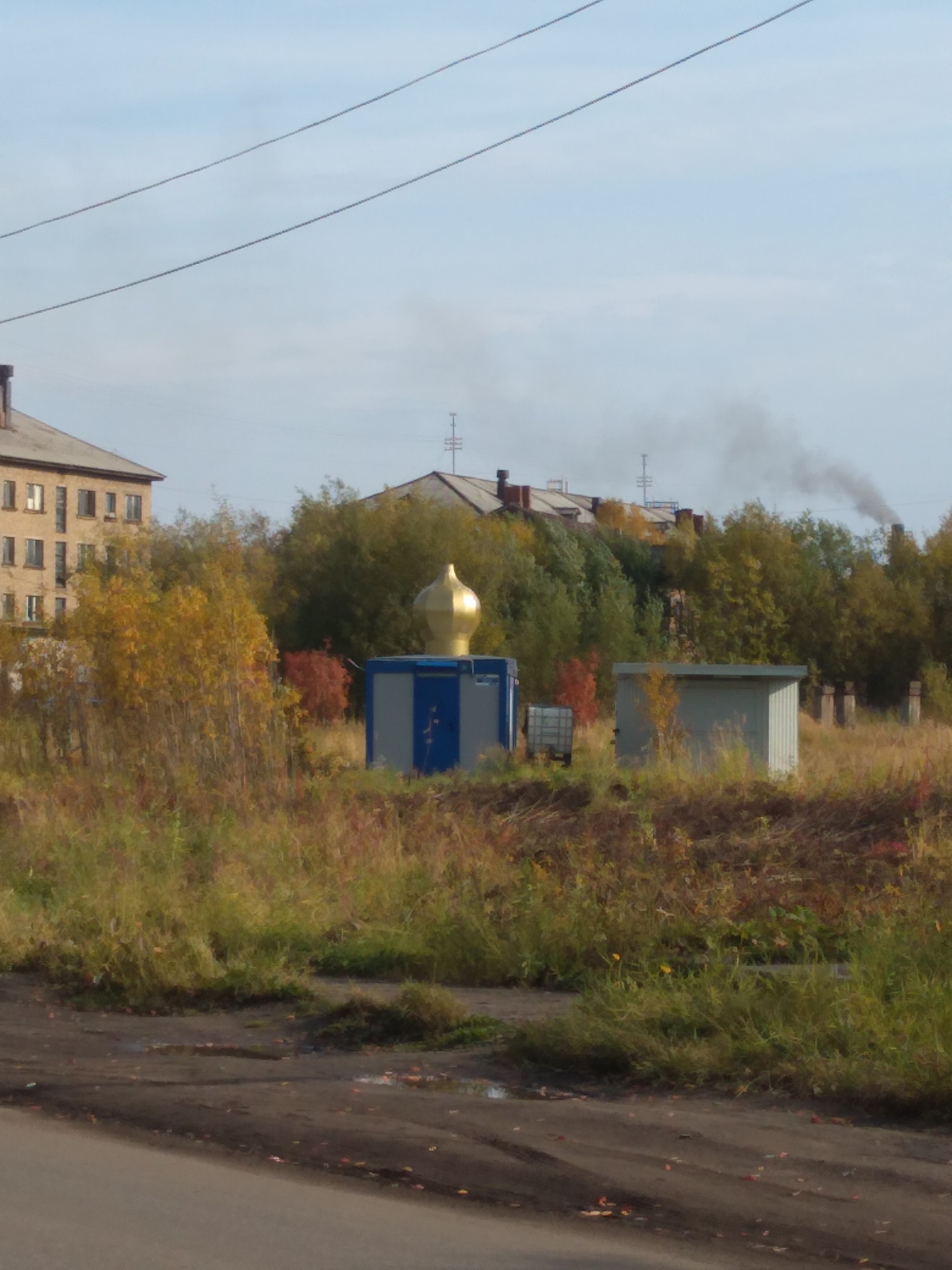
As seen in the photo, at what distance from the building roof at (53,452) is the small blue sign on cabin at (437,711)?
73.1m

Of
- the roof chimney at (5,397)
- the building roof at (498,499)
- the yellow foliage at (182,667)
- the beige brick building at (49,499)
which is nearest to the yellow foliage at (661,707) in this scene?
the yellow foliage at (182,667)

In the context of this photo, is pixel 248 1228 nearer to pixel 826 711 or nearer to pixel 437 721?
pixel 437 721

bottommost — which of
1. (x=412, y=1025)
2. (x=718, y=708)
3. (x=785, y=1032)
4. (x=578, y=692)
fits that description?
Result: (x=412, y=1025)

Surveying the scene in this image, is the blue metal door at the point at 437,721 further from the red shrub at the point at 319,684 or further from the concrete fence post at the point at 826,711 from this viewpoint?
the concrete fence post at the point at 826,711

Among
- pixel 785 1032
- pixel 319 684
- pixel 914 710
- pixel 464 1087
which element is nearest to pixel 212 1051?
pixel 464 1087

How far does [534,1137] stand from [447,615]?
77.2ft

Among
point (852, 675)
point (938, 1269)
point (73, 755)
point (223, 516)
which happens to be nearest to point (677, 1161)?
point (938, 1269)

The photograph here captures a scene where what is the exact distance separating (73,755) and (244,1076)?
12.9 meters

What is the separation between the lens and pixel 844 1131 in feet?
21.9

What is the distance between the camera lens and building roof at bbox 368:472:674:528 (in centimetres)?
8962

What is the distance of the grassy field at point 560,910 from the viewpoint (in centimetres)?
793

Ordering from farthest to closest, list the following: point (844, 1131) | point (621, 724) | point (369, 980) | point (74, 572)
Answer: point (74, 572) < point (621, 724) < point (369, 980) < point (844, 1131)

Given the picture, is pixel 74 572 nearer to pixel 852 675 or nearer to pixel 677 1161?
pixel 677 1161

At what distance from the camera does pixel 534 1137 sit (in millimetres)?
6578
